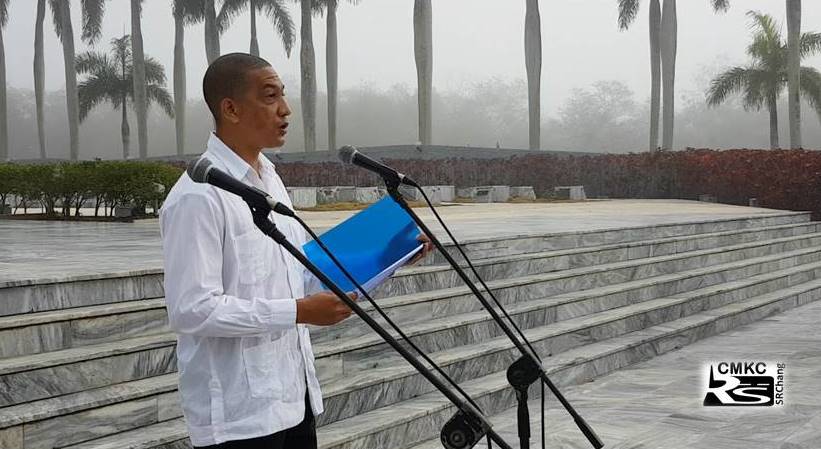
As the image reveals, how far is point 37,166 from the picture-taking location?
13766 millimetres

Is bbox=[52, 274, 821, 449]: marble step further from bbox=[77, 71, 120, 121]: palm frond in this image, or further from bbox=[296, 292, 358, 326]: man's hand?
bbox=[77, 71, 120, 121]: palm frond

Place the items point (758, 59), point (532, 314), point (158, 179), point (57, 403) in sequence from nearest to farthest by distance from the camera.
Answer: point (57, 403), point (532, 314), point (158, 179), point (758, 59)

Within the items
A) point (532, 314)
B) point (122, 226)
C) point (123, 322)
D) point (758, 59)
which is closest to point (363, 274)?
point (123, 322)

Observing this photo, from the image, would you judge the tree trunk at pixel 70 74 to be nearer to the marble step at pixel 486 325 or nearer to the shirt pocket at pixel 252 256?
the marble step at pixel 486 325

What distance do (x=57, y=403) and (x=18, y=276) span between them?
121cm

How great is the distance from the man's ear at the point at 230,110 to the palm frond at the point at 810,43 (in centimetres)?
3955

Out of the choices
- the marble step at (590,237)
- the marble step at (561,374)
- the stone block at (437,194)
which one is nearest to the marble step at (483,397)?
the marble step at (561,374)

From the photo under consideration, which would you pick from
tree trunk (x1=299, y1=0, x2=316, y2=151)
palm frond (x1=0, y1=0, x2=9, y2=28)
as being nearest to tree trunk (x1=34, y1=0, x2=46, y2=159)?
palm frond (x1=0, y1=0, x2=9, y2=28)

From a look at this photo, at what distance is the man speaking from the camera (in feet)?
7.62

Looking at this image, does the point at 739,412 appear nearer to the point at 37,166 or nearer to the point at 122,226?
the point at 122,226

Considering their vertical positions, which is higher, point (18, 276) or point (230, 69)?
point (230, 69)

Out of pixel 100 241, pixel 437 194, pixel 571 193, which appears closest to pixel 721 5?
pixel 571 193

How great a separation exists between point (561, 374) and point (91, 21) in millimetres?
35889

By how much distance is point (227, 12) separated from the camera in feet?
132
